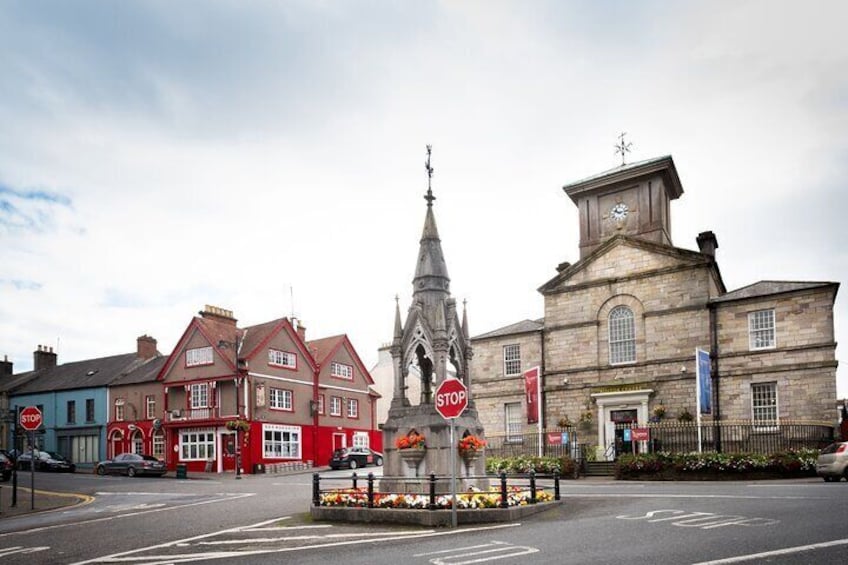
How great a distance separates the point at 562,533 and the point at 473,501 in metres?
3.10

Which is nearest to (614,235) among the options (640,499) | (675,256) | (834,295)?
(675,256)

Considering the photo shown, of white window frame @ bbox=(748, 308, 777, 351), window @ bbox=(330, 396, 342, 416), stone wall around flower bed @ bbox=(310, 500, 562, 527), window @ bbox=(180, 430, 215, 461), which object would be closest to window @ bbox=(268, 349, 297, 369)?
window @ bbox=(330, 396, 342, 416)

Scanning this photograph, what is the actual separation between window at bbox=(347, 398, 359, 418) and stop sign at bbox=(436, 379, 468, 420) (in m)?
41.9

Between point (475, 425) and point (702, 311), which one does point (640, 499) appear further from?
point (702, 311)

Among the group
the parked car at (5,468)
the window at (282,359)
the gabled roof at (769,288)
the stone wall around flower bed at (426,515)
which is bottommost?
the parked car at (5,468)

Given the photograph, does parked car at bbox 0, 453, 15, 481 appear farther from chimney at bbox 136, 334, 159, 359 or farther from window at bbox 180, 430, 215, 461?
chimney at bbox 136, 334, 159, 359

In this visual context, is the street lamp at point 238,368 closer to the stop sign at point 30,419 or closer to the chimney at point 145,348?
the chimney at point 145,348

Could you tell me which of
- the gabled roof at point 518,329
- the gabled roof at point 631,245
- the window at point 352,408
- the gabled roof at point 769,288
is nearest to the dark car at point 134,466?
the window at point 352,408

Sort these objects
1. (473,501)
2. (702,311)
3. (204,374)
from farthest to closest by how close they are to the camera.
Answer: (204,374) → (702,311) → (473,501)

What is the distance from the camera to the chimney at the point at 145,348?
57312 mm

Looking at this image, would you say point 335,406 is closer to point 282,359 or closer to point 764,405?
point 282,359

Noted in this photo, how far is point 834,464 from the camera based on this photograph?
23734 mm

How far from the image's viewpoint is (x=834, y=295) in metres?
32.3

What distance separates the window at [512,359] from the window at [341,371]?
18.0 metres
